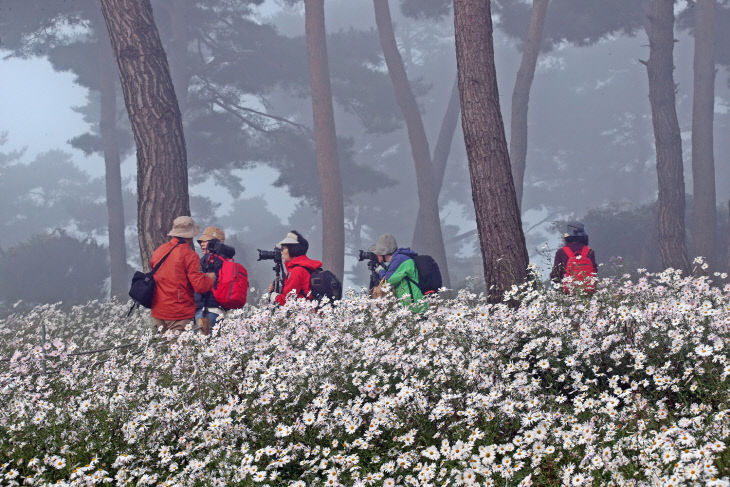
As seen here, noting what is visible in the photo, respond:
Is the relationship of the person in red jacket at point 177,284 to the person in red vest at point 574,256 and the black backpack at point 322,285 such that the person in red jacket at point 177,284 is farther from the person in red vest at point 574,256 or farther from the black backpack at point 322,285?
the person in red vest at point 574,256

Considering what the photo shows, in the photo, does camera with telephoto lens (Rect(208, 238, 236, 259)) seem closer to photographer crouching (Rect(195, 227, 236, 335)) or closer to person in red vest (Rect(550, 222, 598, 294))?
photographer crouching (Rect(195, 227, 236, 335))

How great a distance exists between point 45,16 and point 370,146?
2503 centimetres

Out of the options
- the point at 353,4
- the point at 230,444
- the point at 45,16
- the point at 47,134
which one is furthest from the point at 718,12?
the point at 47,134

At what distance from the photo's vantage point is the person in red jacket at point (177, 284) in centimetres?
684

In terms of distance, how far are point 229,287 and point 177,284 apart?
0.51 meters

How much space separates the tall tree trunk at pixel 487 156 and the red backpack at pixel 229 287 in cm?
249

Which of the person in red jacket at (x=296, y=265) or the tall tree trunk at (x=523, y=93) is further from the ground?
the tall tree trunk at (x=523, y=93)

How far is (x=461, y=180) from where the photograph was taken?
45.0 metres

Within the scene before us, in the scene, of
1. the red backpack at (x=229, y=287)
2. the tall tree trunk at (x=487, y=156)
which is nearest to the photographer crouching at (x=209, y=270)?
the red backpack at (x=229, y=287)

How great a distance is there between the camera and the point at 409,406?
162 inches

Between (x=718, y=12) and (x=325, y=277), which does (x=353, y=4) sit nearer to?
(x=718, y=12)

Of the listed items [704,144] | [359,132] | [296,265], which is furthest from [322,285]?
[359,132]

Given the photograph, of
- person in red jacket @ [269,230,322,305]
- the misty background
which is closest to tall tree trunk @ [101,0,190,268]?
person in red jacket @ [269,230,322,305]

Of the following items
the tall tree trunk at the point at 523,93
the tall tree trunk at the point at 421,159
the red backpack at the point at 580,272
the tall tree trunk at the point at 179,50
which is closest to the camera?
the red backpack at the point at 580,272
